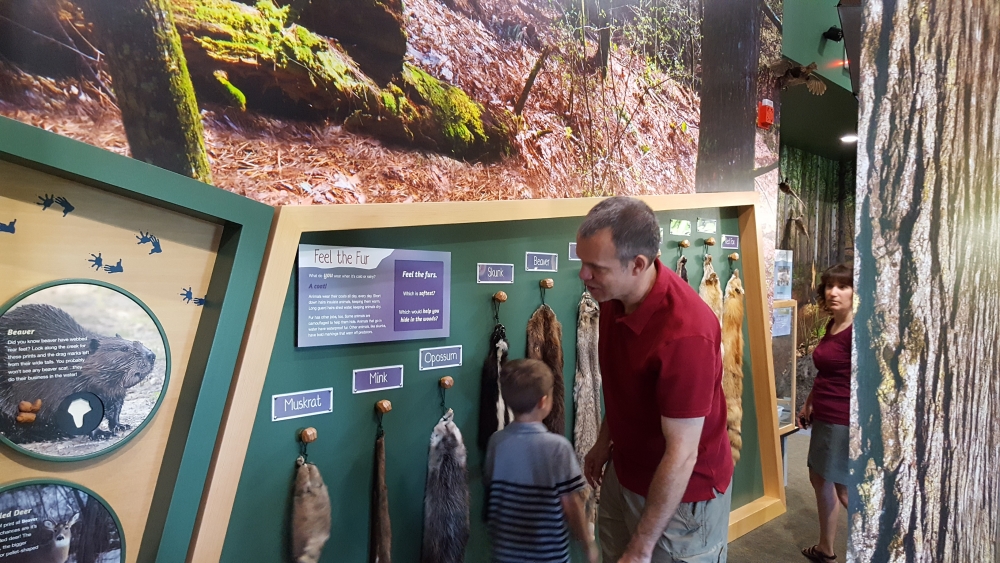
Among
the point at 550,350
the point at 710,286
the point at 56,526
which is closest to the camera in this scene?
the point at 56,526

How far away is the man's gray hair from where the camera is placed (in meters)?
1.44

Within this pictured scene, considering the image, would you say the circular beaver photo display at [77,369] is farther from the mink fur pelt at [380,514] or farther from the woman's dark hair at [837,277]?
the woman's dark hair at [837,277]

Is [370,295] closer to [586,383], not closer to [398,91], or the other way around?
[398,91]

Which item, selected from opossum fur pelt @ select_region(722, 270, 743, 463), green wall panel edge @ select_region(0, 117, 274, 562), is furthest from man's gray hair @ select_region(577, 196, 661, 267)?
opossum fur pelt @ select_region(722, 270, 743, 463)

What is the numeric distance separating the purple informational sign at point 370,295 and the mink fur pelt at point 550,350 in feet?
Result: 1.42

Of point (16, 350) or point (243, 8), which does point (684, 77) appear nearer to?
point (243, 8)

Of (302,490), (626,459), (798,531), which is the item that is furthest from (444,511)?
(798,531)

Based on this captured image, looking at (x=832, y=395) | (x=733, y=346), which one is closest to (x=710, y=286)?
(x=733, y=346)

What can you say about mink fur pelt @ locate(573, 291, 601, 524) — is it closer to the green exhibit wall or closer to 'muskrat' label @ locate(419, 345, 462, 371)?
the green exhibit wall

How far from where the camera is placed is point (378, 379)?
1.94 m

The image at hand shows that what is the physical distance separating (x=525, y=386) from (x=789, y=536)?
2688mm

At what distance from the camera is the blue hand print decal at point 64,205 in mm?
1312

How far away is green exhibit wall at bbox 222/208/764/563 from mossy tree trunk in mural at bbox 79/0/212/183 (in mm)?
440

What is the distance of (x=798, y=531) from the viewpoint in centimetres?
341
